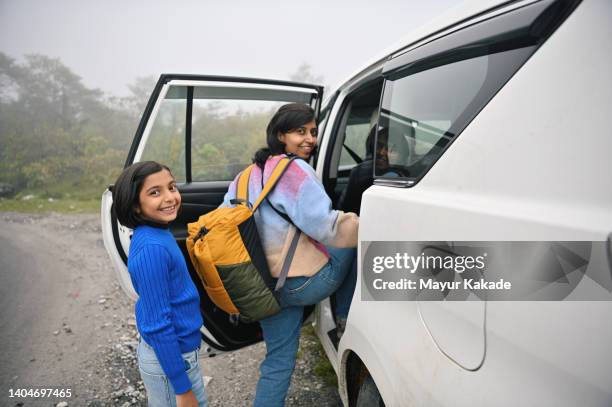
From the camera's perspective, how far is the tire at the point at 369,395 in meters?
1.45

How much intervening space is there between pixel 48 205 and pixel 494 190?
12.8 meters

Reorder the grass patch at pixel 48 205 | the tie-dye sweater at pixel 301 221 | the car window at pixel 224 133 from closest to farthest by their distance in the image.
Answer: the tie-dye sweater at pixel 301 221 < the car window at pixel 224 133 < the grass patch at pixel 48 205

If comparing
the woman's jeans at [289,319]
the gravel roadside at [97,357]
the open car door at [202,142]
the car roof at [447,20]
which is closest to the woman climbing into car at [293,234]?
the woman's jeans at [289,319]

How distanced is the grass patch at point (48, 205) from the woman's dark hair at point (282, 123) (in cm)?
1006

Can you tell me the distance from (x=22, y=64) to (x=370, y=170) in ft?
66.4

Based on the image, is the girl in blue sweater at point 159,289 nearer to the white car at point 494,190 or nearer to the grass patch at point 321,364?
the white car at point 494,190

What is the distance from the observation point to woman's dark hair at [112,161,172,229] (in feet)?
4.69

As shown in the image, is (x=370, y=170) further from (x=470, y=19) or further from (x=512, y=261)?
(x=512, y=261)

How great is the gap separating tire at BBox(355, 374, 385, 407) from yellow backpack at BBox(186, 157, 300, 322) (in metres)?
0.51

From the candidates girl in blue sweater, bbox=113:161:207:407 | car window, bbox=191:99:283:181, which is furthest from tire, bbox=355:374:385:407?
car window, bbox=191:99:283:181

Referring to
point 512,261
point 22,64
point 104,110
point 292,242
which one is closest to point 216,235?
point 292,242

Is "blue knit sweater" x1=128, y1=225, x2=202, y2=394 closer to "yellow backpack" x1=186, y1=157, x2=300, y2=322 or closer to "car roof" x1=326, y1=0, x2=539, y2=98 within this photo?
"yellow backpack" x1=186, y1=157, x2=300, y2=322

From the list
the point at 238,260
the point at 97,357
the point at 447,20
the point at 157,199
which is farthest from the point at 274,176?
the point at 97,357

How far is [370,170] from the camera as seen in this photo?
2250mm
